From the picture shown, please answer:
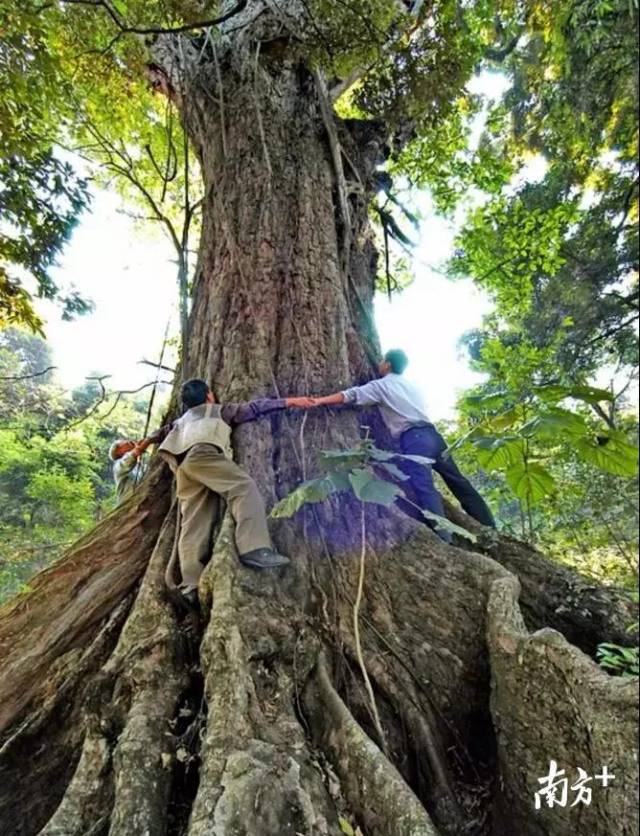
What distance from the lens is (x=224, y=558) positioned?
8.11ft

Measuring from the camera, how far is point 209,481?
2855mm

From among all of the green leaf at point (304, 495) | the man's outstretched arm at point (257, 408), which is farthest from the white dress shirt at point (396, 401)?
the green leaf at point (304, 495)

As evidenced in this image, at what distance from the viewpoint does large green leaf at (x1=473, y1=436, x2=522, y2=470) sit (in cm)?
186

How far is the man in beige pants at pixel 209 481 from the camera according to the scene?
257 cm

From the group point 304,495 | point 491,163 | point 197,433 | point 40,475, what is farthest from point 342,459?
point 40,475

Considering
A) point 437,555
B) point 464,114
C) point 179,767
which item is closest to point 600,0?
point 437,555

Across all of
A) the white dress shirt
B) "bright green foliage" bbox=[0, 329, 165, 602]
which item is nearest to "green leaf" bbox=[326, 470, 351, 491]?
the white dress shirt

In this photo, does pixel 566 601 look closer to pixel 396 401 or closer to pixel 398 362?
pixel 396 401

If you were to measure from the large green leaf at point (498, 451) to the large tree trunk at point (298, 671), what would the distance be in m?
0.64

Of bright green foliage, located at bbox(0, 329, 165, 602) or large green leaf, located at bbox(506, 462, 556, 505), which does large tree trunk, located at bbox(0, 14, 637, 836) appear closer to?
large green leaf, located at bbox(506, 462, 556, 505)

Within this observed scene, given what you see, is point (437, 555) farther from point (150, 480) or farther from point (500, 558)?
point (150, 480)

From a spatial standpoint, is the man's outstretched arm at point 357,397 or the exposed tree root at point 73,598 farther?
the man's outstretched arm at point 357,397

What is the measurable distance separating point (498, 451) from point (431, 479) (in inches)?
53.5

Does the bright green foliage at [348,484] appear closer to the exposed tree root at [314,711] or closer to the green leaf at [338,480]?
the green leaf at [338,480]
